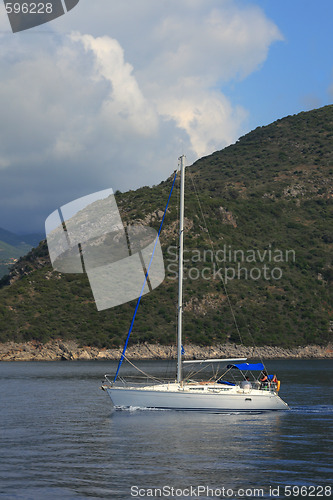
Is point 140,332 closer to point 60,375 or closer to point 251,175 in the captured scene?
point 60,375

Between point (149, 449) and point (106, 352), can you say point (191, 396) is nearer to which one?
point (149, 449)

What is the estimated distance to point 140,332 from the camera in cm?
11500

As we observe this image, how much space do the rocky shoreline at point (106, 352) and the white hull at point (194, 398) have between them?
66.6 metres

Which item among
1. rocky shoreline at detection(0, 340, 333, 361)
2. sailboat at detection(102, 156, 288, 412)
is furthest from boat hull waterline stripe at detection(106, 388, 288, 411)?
rocky shoreline at detection(0, 340, 333, 361)

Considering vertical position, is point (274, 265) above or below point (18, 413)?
above

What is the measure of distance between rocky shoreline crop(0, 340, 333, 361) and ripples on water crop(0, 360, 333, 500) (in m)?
60.1

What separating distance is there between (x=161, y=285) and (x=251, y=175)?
204 ft

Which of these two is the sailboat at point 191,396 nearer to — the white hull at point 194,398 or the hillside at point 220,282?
the white hull at point 194,398

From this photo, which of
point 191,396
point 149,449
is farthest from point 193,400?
point 149,449

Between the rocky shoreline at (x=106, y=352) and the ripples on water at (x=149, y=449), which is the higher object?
the rocky shoreline at (x=106, y=352)

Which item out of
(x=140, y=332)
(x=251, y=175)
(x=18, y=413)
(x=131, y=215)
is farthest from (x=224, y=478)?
(x=251, y=175)

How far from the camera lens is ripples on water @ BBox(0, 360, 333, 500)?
→ 78.4 feet

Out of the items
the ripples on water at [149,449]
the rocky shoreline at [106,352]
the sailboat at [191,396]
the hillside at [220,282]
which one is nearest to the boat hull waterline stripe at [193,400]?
the sailboat at [191,396]

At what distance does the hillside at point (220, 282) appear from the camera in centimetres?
11625
